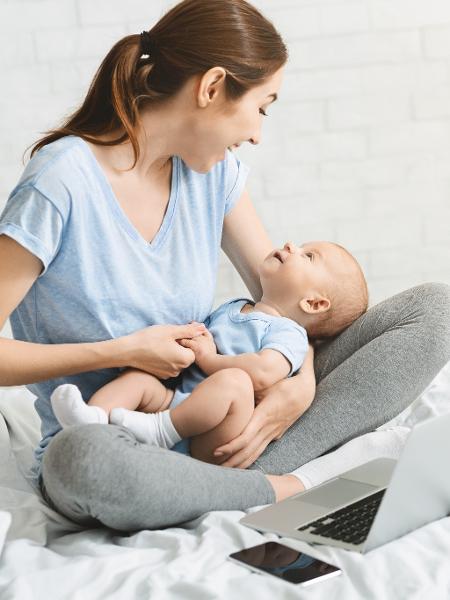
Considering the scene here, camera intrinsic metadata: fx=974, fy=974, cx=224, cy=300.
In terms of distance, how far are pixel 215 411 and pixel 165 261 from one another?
0.37m

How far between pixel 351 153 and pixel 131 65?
167 cm

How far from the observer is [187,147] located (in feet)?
6.59

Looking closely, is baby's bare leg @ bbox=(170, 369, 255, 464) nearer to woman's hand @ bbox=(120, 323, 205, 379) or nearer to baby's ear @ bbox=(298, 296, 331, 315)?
woman's hand @ bbox=(120, 323, 205, 379)

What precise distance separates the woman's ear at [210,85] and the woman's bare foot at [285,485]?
0.75 meters

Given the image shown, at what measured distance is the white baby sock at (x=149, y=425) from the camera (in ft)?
5.93

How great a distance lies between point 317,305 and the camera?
2242mm

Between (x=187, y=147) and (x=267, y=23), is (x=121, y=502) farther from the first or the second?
(x=267, y=23)

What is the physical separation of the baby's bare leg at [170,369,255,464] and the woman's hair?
19.6 inches

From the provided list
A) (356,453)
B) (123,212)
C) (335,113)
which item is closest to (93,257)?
(123,212)

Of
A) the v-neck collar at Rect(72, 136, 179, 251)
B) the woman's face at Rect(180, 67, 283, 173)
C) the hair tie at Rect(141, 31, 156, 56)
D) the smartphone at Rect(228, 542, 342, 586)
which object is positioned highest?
the hair tie at Rect(141, 31, 156, 56)

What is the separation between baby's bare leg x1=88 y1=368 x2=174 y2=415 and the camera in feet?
6.13

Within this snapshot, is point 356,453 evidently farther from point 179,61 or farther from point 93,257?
point 179,61

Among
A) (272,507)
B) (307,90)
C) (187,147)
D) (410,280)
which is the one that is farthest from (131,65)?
(410,280)

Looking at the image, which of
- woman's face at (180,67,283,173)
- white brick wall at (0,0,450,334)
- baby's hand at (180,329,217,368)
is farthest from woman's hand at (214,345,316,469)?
white brick wall at (0,0,450,334)
